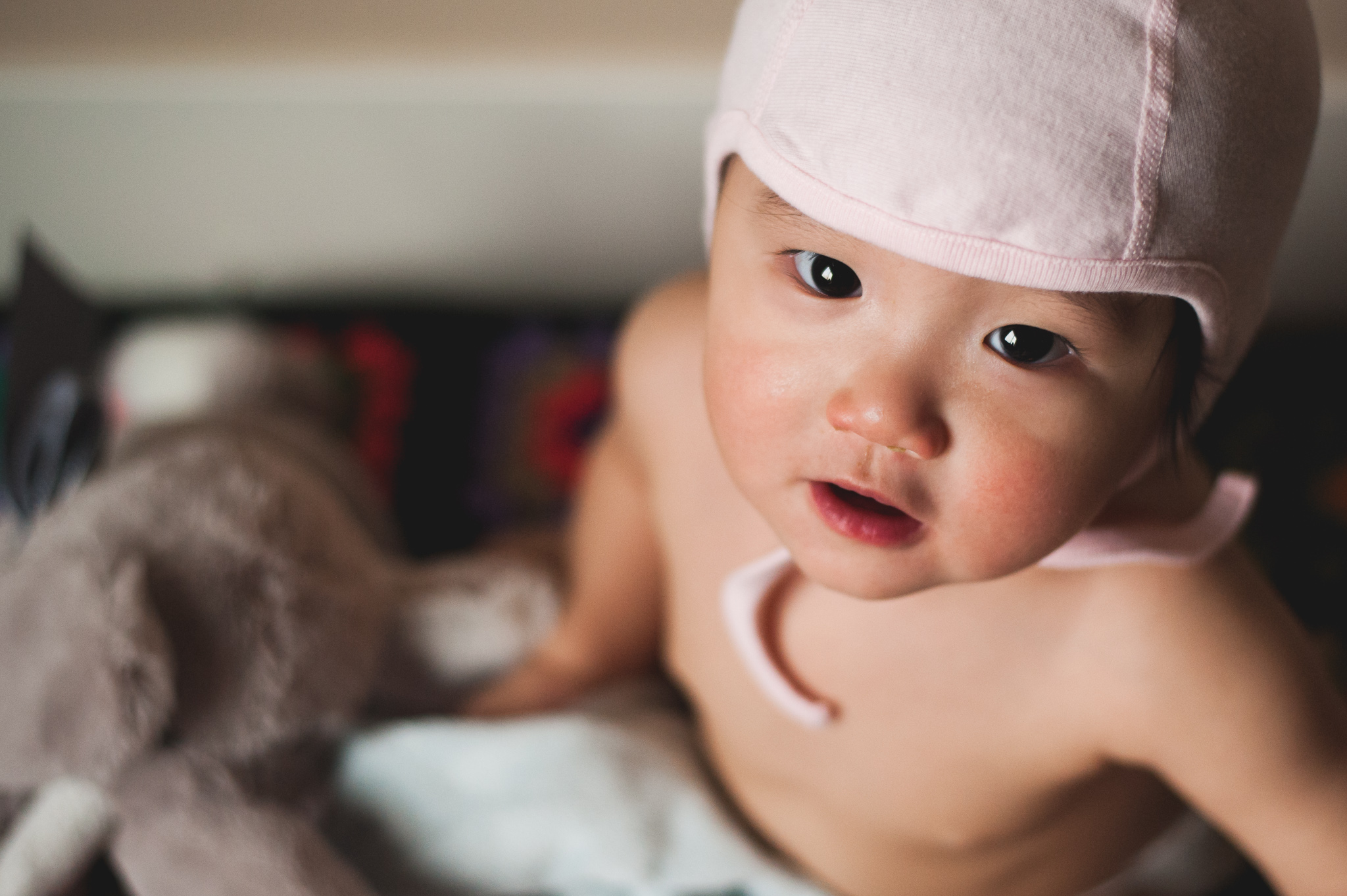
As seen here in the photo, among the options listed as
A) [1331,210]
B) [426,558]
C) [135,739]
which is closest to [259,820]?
[135,739]

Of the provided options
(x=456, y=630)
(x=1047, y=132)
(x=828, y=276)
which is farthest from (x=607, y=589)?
(x=1047, y=132)

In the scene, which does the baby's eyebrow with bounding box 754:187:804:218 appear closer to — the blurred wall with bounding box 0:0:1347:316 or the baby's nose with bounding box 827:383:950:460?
the baby's nose with bounding box 827:383:950:460

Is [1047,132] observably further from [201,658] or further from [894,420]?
[201,658]

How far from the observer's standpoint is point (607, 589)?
809 millimetres

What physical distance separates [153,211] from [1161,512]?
0.88 m

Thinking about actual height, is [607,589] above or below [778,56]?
below

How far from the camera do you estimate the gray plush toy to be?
595 millimetres

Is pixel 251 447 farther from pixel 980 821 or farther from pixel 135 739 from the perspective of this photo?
pixel 980 821

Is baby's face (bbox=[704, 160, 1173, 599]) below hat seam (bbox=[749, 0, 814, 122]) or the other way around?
below

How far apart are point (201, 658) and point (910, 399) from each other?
468mm

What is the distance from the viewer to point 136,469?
699 mm

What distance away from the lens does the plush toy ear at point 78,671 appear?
59 centimetres

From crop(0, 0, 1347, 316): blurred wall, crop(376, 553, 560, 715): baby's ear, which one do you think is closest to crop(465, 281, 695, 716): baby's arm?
crop(376, 553, 560, 715): baby's ear

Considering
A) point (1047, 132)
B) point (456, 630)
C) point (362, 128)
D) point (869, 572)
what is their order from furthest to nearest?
point (362, 128), point (456, 630), point (869, 572), point (1047, 132)
